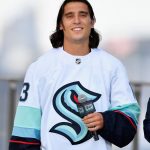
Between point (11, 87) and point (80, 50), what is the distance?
245 centimetres

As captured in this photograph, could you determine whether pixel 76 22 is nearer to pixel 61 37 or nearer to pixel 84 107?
pixel 61 37

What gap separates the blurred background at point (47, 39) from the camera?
4.88 metres

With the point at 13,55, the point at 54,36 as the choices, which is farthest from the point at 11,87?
the point at 54,36

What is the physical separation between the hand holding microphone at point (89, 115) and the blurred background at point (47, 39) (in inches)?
91.6

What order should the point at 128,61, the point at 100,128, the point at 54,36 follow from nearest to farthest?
the point at 100,128, the point at 54,36, the point at 128,61

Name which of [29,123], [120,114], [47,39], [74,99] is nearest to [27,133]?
[29,123]

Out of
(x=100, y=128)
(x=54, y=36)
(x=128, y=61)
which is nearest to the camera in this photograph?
(x=100, y=128)

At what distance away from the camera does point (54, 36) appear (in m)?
2.63

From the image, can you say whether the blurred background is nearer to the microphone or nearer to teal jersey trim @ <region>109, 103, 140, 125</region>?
teal jersey trim @ <region>109, 103, 140, 125</region>

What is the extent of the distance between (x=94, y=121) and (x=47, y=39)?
8.51 feet

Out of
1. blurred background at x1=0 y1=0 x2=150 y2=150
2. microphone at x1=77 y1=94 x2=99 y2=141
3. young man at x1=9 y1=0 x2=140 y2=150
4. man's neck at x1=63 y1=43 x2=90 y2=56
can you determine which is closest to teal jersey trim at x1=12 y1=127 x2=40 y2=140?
young man at x1=9 y1=0 x2=140 y2=150

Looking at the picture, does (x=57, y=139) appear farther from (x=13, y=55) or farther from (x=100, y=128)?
(x=13, y=55)

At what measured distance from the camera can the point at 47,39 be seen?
16.2 ft

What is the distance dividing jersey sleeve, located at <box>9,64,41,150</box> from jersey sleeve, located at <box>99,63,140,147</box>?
23cm
